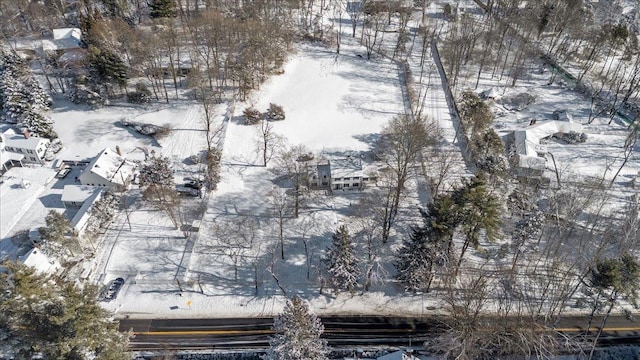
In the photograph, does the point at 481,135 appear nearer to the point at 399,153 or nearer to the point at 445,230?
the point at 399,153

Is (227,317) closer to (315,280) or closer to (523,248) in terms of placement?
(315,280)

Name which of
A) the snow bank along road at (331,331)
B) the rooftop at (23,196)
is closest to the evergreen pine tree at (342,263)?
the snow bank along road at (331,331)

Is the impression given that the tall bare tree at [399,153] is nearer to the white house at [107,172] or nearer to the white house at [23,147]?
the white house at [107,172]

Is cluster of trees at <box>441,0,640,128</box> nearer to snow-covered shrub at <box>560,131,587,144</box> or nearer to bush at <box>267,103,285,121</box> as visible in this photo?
snow-covered shrub at <box>560,131,587,144</box>

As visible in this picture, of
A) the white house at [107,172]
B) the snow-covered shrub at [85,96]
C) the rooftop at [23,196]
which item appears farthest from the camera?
the snow-covered shrub at [85,96]

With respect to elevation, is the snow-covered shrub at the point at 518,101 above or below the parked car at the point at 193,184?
above

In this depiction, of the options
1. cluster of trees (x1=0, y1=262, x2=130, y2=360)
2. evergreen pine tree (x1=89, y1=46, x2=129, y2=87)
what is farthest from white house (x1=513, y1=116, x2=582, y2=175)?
evergreen pine tree (x1=89, y1=46, x2=129, y2=87)
